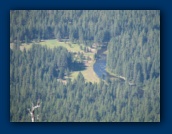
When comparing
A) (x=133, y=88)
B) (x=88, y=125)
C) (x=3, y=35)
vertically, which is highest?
(x=3, y=35)

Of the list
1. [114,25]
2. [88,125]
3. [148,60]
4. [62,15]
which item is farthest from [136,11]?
[88,125]

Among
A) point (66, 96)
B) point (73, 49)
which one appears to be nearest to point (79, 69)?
point (73, 49)

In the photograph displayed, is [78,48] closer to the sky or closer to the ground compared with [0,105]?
closer to the sky

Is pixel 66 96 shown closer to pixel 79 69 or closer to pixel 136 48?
pixel 79 69

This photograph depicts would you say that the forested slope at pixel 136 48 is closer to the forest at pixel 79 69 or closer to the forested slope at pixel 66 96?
the forest at pixel 79 69

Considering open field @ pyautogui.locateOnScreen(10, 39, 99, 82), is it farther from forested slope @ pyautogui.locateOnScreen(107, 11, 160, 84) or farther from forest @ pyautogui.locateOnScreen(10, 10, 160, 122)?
forested slope @ pyautogui.locateOnScreen(107, 11, 160, 84)

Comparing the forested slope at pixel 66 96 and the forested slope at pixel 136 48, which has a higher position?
the forested slope at pixel 136 48

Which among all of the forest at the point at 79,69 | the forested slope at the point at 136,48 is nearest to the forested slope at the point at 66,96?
the forest at the point at 79,69

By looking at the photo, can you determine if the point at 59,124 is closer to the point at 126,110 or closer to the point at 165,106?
the point at 126,110
